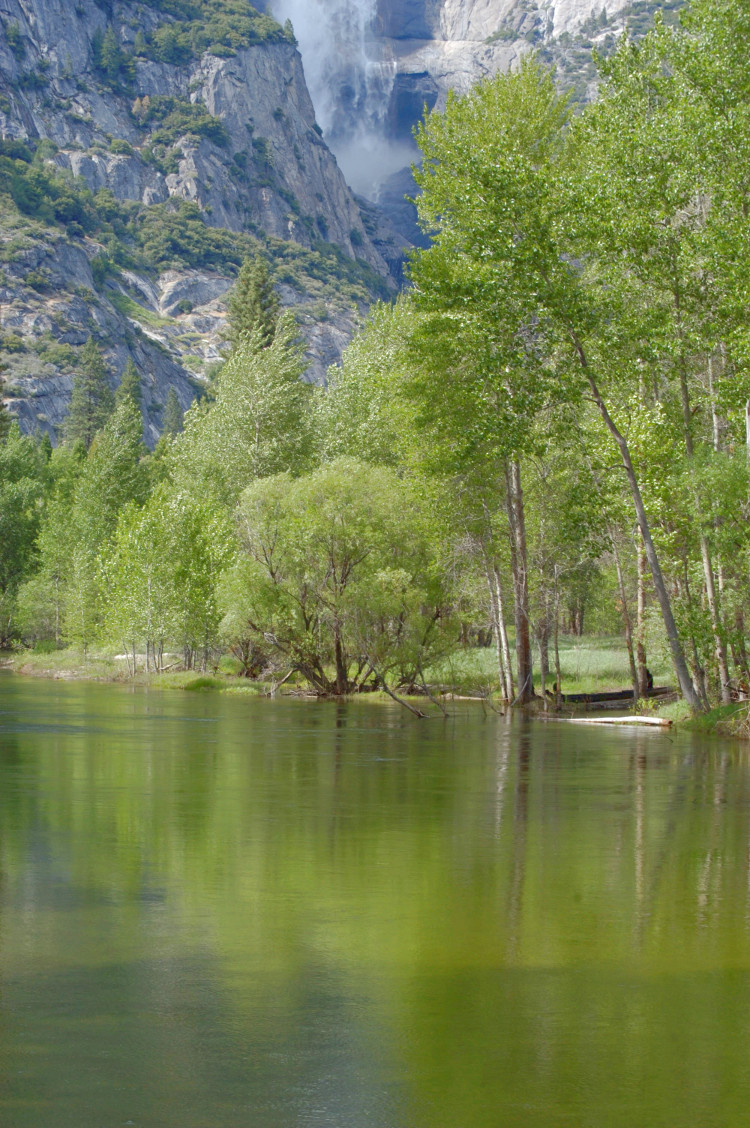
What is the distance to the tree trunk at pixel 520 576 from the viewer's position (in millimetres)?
39562

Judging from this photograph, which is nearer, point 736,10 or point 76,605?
point 736,10

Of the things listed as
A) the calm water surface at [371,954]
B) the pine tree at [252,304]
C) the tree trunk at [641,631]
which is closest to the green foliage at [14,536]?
the pine tree at [252,304]

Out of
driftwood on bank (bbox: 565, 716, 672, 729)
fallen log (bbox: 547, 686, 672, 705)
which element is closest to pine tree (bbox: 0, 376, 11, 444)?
fallen log (bbox: 547, 686, 672, 705)

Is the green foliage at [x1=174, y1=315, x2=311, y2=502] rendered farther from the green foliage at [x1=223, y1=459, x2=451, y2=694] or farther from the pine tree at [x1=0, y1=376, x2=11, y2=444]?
the pine tree at [x1=0, y1=376, x2=11, y2=444]

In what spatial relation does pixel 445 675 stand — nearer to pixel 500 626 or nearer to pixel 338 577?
pixel 338 577

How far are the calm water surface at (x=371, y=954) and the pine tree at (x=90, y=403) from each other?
139411 mm

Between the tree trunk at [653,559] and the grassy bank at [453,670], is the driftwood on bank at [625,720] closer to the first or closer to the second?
the tree trunk at [653,559]

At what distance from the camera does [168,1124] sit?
6.16 metres

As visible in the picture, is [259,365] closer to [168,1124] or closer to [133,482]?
[133,482]

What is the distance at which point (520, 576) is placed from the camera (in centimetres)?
3962

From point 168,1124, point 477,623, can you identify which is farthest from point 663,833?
point 477,623

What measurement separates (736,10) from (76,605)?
51.2 metres

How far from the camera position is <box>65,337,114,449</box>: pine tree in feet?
505

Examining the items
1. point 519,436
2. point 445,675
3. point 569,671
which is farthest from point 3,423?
point 519,436
